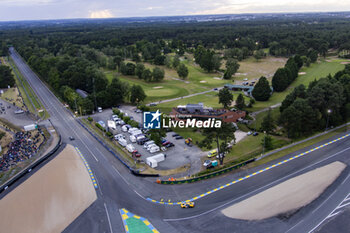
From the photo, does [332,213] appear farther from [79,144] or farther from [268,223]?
[79,144]

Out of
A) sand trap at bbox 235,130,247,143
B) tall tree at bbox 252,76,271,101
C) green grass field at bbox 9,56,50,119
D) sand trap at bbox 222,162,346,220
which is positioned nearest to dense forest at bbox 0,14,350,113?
green grass field at bbox 9,56,50,119

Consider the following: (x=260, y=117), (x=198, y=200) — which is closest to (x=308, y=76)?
(x=260, y=117)

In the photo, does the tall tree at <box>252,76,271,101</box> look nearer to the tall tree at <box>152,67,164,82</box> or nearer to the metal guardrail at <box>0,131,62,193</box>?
the tall tree at <box>152,67,164,82</box>

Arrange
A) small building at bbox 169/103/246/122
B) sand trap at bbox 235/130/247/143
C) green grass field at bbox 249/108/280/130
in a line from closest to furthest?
sand trap at bbox 235/130/247/143 < small building at bbox 169/103/246/122 < green grass field at bbox 249/108/280/130

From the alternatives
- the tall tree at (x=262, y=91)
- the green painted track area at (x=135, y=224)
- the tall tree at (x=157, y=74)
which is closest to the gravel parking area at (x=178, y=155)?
the green painted track area at (x=135, y=224)

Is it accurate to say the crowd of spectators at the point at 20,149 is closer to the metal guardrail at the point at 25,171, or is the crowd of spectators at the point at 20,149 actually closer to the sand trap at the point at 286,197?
the metal guardrail at the point at 25,171

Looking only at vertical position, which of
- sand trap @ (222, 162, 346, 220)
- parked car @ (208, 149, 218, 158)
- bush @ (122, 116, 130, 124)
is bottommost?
sand trap @ (222, 162, 346, 220)

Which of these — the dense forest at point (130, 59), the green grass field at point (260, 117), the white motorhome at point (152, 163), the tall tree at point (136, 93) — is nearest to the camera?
the white motorhome at point (152, 163)
